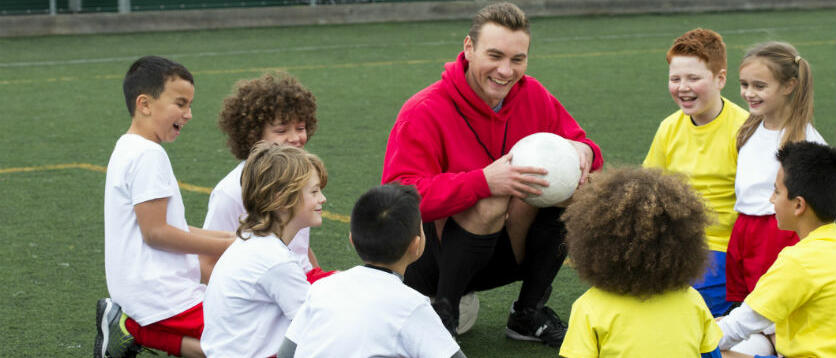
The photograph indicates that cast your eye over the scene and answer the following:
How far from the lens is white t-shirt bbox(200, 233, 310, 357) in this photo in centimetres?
338

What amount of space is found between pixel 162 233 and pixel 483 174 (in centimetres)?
130

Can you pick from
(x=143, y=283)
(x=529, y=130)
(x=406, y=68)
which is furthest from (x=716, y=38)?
(x=406, y=68)

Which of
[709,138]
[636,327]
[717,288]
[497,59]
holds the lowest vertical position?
[717,288]

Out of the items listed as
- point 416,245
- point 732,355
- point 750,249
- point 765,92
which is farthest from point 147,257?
point 765,92

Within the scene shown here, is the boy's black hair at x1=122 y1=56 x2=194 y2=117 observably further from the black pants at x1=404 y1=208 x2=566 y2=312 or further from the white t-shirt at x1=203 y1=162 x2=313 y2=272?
the black pants at x1=404 y1=208 x2=566 y2=312

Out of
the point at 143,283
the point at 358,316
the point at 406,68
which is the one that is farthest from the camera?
the point at 406,68

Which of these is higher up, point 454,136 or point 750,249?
point 454,136

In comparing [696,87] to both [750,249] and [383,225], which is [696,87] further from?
[383,225]

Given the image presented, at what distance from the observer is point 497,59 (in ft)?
14.6

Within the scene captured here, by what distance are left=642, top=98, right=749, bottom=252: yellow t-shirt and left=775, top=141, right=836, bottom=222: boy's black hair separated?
1081 millimetres

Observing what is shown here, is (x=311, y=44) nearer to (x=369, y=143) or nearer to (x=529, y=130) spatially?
(x=369, y=143)

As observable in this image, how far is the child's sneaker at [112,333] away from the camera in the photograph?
13.1 ft

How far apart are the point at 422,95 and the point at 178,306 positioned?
4.64ft

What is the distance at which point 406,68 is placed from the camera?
12844 millimetres
